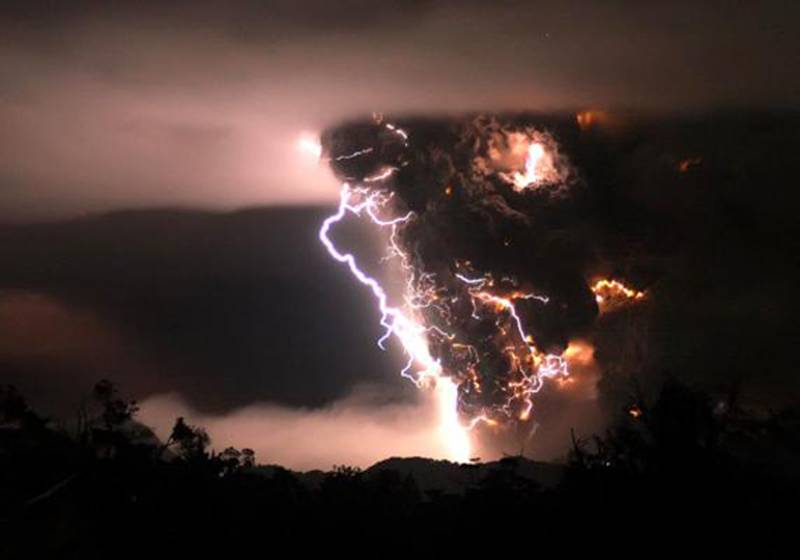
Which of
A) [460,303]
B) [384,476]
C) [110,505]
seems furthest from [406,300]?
[110,505]

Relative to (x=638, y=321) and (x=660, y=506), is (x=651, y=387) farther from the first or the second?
(x=660, y=506)

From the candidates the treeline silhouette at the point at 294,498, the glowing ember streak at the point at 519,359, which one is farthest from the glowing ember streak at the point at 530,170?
the treeline silhouette at the point at 294,498

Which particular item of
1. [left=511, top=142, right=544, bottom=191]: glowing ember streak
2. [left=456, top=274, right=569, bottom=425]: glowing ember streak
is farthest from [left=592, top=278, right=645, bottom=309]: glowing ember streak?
[left=511, top=142, right=544, bottom=191]: glowing ember streak

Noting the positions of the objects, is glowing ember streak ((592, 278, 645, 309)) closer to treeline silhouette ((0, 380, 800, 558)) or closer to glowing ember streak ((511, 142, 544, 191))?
glowing ember streak ((511, 142, 544, 191))

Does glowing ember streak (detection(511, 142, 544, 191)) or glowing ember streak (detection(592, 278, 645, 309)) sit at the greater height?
glowing ember streak (detection(511, 142, 544, 191))

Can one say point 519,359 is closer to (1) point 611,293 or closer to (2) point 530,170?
(1) point 611,293

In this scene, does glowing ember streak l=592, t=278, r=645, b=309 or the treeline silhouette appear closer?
the treeline silhouette
